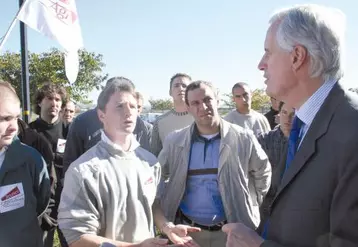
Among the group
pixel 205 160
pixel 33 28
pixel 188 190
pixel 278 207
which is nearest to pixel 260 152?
pixel 205 160

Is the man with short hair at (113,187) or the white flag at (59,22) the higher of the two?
the white flag at (59,22)

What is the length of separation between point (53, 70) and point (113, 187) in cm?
2502

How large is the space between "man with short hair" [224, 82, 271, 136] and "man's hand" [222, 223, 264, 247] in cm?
376

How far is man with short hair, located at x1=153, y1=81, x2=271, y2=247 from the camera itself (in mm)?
2795

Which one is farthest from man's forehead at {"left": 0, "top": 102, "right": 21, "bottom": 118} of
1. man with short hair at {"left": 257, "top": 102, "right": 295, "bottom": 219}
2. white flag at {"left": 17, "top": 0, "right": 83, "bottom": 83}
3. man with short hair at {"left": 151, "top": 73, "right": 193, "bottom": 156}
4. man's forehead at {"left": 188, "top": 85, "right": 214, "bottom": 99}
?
white flag at {"left": 17, "top": 0, "right": 83, "bottom": 83}

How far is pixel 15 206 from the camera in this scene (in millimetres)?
2035

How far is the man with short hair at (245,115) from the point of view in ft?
17.5

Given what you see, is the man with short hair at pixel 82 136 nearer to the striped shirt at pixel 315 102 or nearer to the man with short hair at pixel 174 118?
the man with short hair at pixel 174 118

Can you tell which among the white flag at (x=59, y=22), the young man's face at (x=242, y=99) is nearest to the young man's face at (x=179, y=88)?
the young man's face at (x=242, y=99)

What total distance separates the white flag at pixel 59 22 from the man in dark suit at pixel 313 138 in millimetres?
4289

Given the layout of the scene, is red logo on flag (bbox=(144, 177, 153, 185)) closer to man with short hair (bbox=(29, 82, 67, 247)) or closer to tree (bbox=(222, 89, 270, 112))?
man with short hair (bbox=(29, 82, 67, 247))

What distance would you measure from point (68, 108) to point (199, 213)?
Result: 2.89m

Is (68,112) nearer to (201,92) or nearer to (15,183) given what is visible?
(201,92)

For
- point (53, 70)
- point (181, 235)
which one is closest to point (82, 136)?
point (181, 235)
